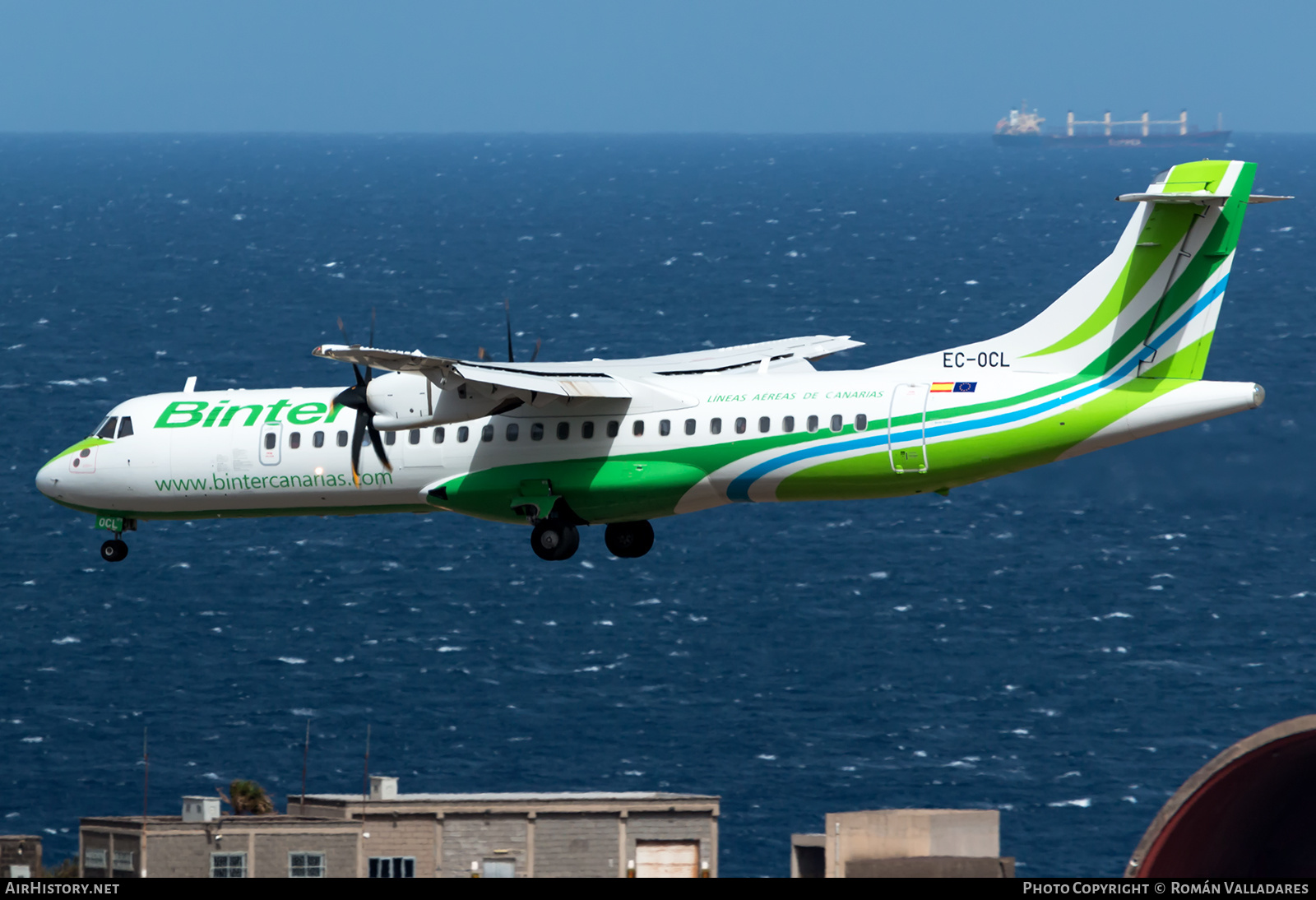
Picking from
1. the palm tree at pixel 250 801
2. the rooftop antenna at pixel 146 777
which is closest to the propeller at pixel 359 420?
the palm tree at pixel 250 801

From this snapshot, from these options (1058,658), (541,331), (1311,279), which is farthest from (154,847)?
(1311,279)

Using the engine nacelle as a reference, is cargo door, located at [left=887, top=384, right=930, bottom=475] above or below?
below

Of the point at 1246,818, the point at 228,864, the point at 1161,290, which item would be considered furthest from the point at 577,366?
the point at 228,864

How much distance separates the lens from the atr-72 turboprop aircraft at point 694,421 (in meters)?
46.5

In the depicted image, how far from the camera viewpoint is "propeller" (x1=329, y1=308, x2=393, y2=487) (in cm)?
5056

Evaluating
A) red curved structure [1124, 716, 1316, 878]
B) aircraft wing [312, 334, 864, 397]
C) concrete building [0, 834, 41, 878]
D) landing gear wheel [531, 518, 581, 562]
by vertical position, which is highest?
aircraft wing [312, 334, 864, 397]

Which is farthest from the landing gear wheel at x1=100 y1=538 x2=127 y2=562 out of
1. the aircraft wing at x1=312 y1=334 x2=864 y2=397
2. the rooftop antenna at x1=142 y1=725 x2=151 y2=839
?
the rooftop antenna at x1=142 y1=725 x2=151 y2=839

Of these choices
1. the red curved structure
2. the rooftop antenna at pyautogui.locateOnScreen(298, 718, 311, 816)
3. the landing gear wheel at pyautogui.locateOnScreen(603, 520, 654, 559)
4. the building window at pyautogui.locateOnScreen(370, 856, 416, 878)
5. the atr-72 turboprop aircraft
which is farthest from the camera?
the rooftop antenna at pyautogui.locateOnScreen(298, 718, 311, 816)

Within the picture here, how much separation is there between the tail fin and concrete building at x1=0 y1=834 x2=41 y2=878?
42854 millimetres

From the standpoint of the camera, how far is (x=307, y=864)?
247 feet

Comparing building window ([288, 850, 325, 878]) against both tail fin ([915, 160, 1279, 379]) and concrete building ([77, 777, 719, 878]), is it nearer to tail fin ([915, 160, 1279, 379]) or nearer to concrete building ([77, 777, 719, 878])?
concrete building ([77, 777, 719, 878])

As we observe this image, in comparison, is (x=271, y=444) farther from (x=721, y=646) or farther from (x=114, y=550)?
(x=721, y=646)

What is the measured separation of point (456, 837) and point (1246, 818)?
119ft

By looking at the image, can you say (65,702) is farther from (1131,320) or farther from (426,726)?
(1131,320)
